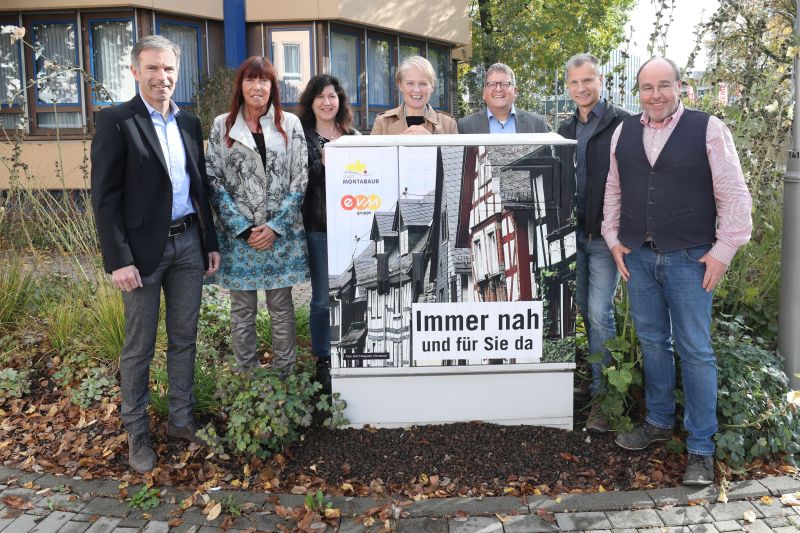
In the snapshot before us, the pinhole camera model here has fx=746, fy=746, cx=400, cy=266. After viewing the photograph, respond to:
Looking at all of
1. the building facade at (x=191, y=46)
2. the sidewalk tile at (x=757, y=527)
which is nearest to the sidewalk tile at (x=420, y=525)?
the sidewalk tile at (x=757, y=527)

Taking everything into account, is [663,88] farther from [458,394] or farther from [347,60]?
[347,60]

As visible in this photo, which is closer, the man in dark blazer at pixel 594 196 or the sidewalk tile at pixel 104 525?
the sidewalk tile at pixel 104 525

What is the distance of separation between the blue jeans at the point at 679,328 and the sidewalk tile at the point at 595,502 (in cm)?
47

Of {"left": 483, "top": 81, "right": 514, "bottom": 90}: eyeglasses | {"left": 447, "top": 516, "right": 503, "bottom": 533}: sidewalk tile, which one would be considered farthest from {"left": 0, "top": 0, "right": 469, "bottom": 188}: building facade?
{"left": 447, "top": 516, "right": 503, "bottom": 533}: sidewalk tile

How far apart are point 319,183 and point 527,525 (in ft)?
7.90

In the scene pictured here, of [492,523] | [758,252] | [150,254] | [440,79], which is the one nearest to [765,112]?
[758,252]

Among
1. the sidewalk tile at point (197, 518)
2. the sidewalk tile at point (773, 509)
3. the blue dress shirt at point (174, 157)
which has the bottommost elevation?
the sidewalk tile at point (773, 509)

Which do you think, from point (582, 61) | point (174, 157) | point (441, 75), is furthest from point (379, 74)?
point (174, 157)

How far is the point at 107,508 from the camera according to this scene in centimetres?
363

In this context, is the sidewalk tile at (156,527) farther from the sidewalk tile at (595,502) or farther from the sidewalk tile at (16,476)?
the sidewalk tile at (595,502)

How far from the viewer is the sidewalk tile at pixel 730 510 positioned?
11.5ft

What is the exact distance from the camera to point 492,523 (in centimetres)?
344

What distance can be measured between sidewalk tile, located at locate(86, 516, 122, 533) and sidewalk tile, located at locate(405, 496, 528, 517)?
1.37 m

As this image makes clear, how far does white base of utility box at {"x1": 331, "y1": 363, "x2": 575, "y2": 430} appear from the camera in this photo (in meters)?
4.21
